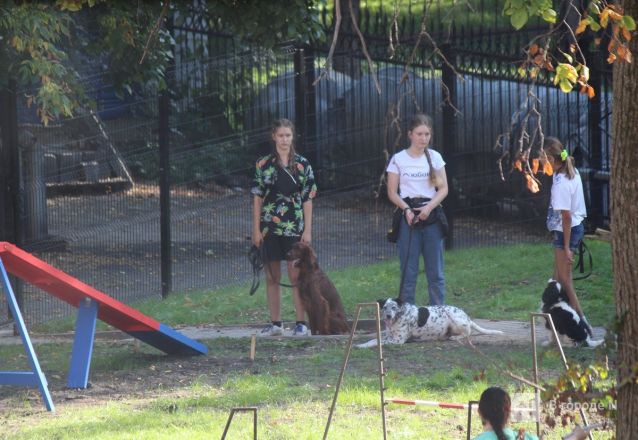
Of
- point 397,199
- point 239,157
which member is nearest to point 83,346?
point 397,199

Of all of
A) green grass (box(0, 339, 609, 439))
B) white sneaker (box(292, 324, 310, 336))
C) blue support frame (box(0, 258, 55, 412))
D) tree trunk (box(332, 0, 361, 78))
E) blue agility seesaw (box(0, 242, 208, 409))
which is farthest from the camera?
tree trunk (box(332, 0, 361, 78))

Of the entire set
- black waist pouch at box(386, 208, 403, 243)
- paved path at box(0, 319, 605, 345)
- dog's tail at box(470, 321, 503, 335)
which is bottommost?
paved path at box(0, 319, 605, 345)

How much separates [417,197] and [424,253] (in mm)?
521

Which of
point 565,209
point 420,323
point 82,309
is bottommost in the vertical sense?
point 420,323

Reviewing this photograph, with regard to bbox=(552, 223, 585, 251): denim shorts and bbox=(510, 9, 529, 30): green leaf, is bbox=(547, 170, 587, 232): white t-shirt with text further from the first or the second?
bbox=(510, 9, 529, 30): green leaf

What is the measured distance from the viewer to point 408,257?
30.6ft

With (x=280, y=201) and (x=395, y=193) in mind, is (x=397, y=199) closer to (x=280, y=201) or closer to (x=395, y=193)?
(x=395, y=193)

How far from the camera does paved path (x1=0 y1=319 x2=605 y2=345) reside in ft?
29.1

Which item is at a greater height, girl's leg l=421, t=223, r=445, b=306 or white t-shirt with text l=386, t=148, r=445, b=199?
white t-shirt with text l=386, t=148, r=445, b=199

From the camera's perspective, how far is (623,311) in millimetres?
4613

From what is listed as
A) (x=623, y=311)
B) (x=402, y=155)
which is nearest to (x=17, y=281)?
(x=402, y=155)

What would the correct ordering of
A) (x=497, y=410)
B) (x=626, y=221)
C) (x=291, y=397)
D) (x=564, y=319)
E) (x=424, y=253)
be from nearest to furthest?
(x=626, y=221) → (x=497, y=410) → (x=291, y=397) → (x=564, y=319) → (x=424, y=253)

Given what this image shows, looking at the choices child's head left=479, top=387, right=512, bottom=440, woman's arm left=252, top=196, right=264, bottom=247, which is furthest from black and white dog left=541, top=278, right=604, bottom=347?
child's head left=479, top=387, right=512, bottom=440

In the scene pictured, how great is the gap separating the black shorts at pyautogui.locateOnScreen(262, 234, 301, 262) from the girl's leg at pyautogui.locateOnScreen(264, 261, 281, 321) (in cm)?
7
